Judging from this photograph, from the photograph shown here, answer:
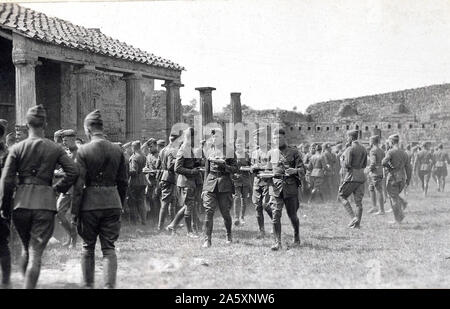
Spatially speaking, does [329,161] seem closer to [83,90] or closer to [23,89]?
[83,90]

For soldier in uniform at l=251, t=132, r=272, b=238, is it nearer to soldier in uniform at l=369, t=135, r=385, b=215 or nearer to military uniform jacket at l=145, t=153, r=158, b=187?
military uniform jacket at l=145, t=153, r=158, b=187

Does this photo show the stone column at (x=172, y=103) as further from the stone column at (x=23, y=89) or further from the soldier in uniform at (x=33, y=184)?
the soldier in uniform at (x=33, y=184)

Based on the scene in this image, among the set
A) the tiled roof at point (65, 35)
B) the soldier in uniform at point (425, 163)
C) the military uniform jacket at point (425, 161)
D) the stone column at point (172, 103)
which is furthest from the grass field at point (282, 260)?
the military uniform jacket at point (425, 161)

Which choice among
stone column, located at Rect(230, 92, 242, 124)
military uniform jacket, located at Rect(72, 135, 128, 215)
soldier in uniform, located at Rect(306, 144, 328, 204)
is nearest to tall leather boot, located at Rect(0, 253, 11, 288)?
military uniform jacket, located at Rect(72, 135, 128, 215)

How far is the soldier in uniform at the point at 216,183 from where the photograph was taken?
8.73 m

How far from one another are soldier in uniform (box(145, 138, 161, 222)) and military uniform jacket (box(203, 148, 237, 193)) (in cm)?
288

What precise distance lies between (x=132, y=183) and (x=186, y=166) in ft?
6.13

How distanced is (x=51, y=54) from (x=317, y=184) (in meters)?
8.86

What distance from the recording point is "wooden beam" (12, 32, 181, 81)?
11.9 meters

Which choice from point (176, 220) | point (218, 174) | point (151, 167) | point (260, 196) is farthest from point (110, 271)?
point (151, 167)

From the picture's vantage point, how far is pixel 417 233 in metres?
10.1

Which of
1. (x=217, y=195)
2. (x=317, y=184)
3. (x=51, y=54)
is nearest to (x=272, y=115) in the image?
(x=317, y=184)

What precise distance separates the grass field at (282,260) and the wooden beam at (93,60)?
480 centimetres

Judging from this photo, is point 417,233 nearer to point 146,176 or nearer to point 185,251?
point 185,251
